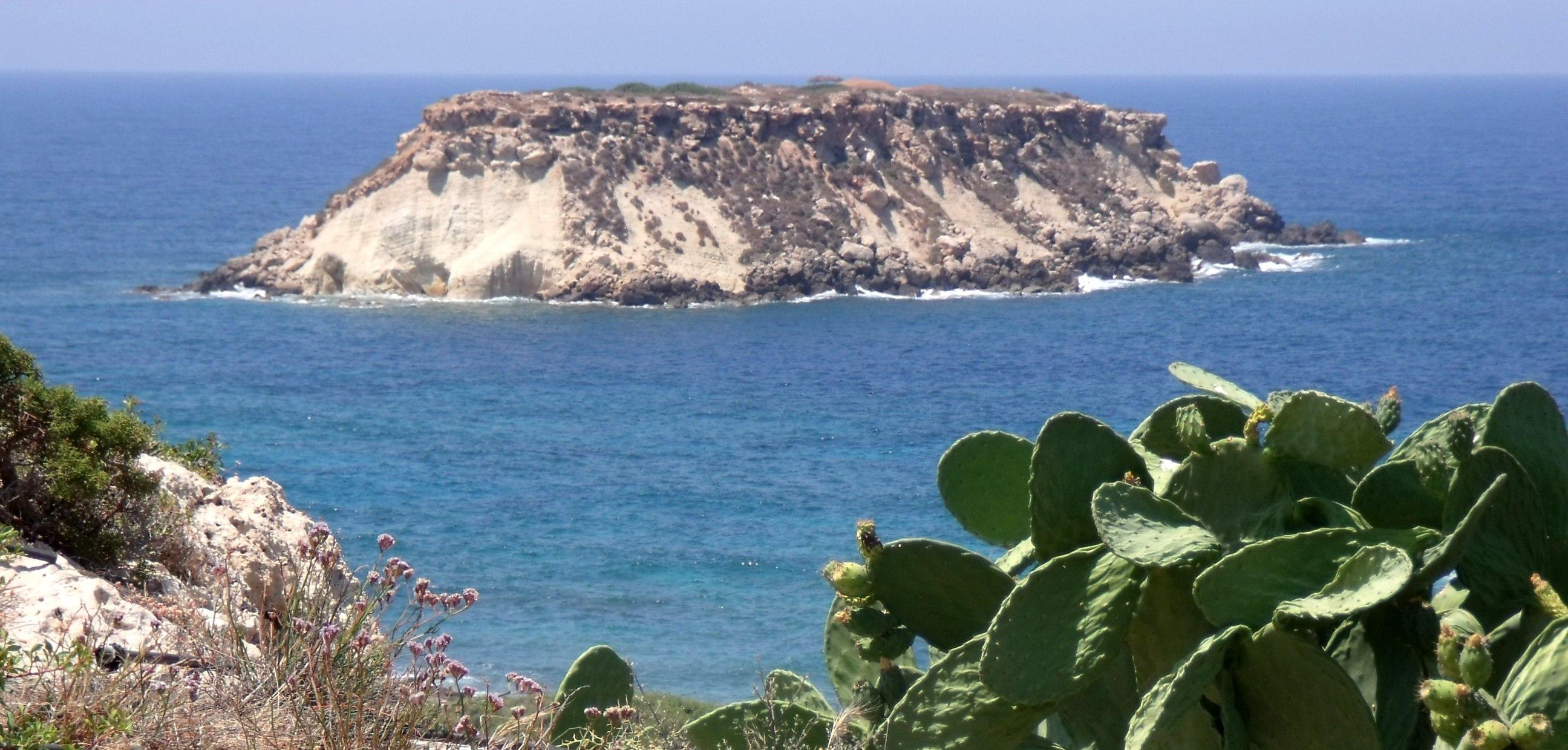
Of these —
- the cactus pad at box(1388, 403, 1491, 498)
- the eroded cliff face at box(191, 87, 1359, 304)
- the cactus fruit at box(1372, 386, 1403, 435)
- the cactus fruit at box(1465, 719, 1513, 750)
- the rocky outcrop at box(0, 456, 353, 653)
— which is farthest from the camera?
the eroded cliff face at box(191, 87, 1359, 304)

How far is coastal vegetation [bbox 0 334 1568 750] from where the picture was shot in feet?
10.2

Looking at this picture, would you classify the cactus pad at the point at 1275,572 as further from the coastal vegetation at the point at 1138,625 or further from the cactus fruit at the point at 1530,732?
the cactus fruit at the point at 1530,732

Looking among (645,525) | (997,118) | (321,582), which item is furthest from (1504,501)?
(997,118)

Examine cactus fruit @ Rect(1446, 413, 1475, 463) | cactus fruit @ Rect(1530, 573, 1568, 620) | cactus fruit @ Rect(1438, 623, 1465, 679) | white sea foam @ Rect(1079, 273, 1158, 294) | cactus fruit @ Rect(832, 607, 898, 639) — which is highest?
cactus fruit @ Rect(1446, 413, 1475, 463)

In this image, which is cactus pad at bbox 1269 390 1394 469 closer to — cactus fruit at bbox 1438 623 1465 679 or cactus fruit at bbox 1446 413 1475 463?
cactus fruit at bbox 1446 413 1475 463

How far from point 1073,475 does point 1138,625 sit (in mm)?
407

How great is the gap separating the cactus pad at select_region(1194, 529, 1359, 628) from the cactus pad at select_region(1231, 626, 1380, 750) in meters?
0.07

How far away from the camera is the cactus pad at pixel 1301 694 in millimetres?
3111

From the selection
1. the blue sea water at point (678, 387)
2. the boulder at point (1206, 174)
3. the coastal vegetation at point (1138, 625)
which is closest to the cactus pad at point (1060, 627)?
the coastal vegetation at point (1138, 625)

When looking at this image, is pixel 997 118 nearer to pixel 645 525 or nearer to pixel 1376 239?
pixel 1376 239

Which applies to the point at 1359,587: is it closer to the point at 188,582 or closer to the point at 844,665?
the point at 844,665

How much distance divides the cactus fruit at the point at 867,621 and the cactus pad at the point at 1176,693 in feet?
3.31

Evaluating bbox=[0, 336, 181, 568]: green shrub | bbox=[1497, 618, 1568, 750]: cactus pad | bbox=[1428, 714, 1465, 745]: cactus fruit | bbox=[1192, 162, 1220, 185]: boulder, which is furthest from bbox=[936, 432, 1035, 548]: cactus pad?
bbox=[1192, 162, 1220, 185]: boulder

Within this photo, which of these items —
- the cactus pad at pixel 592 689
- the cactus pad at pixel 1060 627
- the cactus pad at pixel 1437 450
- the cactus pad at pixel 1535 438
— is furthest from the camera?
the cactus pad at pixel 592 689
